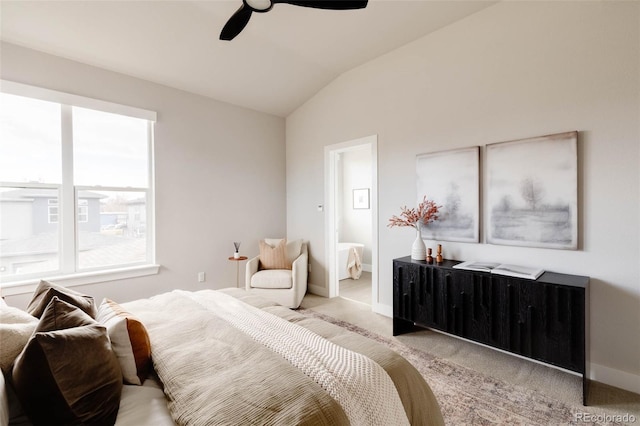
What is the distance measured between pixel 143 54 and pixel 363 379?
12.0 feet

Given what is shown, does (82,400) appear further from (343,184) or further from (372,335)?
(343,184)

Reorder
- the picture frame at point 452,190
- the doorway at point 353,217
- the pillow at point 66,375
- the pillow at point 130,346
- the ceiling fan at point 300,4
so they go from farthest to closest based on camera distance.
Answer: the doorway at point 353,217
the picture frame at point 452,190
the ceiling fan at point 300,4
the pillow at point 130,346
the pillow at point 66,375

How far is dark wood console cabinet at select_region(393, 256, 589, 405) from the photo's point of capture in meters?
2.01

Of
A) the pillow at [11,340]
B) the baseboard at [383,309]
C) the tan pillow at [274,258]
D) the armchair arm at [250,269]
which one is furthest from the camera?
the tan pillow at [274,258]

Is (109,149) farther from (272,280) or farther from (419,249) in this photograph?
(419,249)

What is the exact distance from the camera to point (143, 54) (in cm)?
304

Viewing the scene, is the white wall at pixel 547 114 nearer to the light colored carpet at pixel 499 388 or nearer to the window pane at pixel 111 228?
the light colored carpet at pixel 499 388

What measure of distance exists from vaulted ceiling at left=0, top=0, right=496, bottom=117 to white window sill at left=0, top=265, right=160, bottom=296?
2257mm

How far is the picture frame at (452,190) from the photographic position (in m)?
2.78

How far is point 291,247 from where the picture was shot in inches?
169

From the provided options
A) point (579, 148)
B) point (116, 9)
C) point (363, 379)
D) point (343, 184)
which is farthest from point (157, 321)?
point (343, 184)

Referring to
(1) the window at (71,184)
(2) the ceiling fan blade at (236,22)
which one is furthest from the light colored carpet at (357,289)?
(2) the ceiling fan blade at (236,22)

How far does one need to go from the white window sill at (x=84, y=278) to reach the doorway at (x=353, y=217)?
2.40 metres

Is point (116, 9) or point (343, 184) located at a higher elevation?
point (116, 9)
